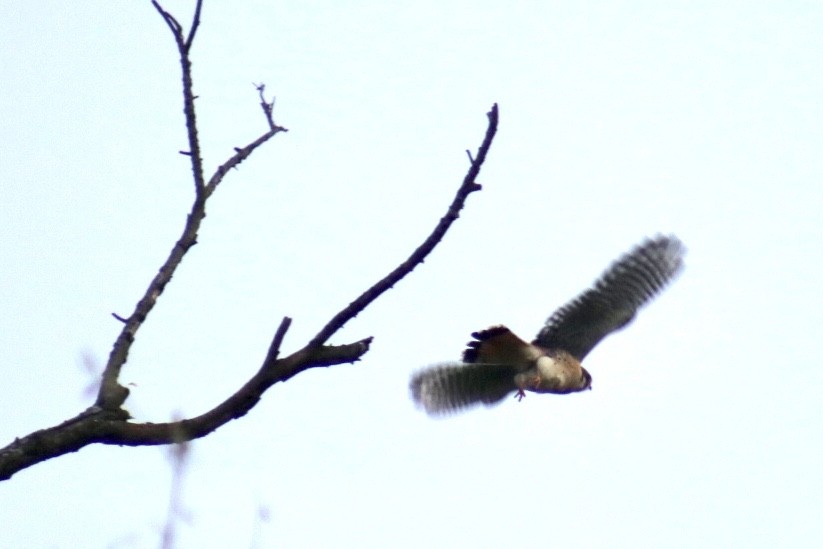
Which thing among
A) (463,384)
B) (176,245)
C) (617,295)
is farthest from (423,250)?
(463,384)

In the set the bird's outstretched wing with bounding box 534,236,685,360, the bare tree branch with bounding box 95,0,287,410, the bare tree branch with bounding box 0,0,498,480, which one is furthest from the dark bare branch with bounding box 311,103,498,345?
the bird's outstretched wing with bounding box 534,236,685,360

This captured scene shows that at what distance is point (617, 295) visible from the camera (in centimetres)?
724

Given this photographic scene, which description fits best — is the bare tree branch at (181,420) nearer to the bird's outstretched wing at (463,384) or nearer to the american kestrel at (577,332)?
the american kestrel at (577,332)

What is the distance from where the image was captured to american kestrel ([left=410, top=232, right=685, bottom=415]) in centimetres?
719

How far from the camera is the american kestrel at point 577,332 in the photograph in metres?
7.19

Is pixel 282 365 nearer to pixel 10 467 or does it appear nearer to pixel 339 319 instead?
pixel 339 319

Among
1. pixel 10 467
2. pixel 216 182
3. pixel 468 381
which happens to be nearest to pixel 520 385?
pixel 468 381

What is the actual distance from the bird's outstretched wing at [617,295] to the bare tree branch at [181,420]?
4184mm

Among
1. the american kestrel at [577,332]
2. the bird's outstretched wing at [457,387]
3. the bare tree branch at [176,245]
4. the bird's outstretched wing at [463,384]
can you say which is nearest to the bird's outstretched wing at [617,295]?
the american kestrel at [577,332]

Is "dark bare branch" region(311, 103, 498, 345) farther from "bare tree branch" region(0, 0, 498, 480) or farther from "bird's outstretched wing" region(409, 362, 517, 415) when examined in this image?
"bird's outstretched wing" region(409, 362, 517, 415)

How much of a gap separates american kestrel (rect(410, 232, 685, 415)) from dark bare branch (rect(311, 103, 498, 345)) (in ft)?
12.6

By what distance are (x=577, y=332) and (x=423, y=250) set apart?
4.50 meters

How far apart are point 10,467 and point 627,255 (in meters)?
4.86

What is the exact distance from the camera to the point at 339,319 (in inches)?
122
